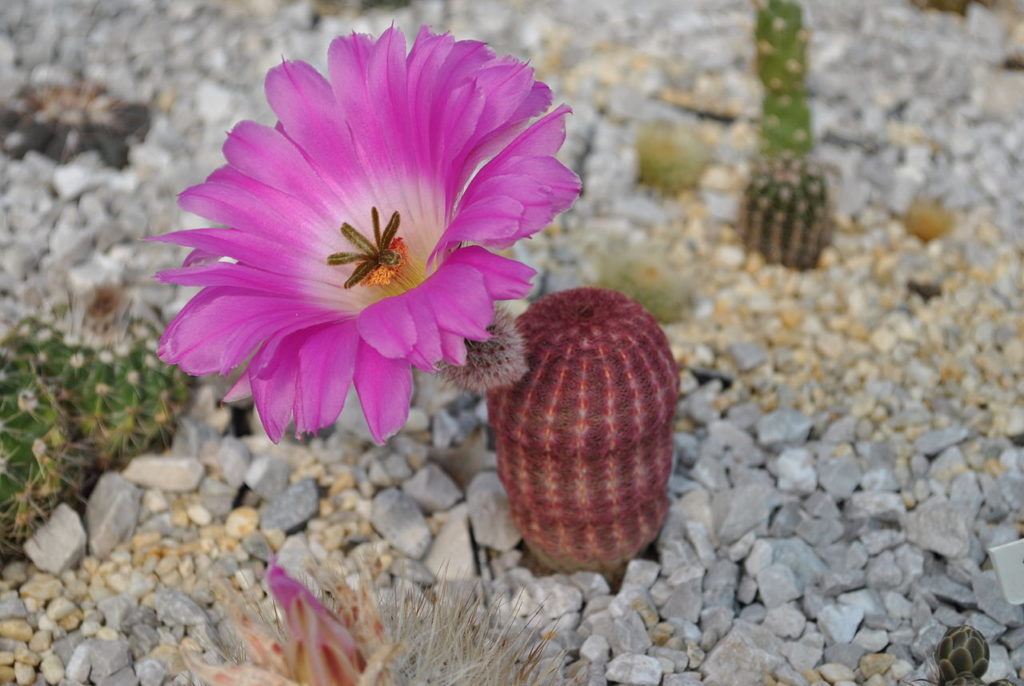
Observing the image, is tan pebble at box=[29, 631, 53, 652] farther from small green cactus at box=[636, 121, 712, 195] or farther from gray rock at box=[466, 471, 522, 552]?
small green cactus at box=[636, 121, 712, 195]

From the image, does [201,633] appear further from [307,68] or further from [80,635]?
[307,68]

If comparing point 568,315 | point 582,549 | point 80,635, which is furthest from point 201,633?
point 568,315

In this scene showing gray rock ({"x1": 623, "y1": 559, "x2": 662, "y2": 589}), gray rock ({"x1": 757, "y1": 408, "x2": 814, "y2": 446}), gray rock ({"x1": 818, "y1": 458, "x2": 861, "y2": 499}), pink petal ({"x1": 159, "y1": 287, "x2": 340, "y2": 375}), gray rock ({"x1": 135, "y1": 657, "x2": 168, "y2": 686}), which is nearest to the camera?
pink petal ({"x1": 159, "y1": 287, "x2": 340, "y2": 375})

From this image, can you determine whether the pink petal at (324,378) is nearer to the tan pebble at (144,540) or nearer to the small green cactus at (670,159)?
the tan pebble at (144,540)

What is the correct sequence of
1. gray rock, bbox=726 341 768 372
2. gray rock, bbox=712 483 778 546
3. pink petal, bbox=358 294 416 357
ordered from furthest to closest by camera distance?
gray rock, bbox=726 341 768 372
gray rock, bbox=712 483 778 546
pink petal, bbox=358 294 416 357

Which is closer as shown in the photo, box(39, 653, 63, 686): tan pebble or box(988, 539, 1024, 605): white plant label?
box(988, 539, 1024, 605): white plant label

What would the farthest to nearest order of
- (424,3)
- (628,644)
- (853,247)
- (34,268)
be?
1. (424,3)
2. (853,247)
3. (34,268)
4. (628,644)

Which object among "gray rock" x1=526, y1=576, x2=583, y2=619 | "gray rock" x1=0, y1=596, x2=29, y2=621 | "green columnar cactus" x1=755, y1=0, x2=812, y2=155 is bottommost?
"gray rock" x1=526, y1=576, x2=583, y2=619

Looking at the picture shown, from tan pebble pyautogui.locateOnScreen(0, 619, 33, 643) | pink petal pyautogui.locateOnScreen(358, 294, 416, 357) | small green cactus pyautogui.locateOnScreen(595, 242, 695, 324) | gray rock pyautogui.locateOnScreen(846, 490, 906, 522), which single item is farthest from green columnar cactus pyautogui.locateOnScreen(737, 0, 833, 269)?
tan pebble pyautogui.locateOnScreen(0, 619, 33, 643)
